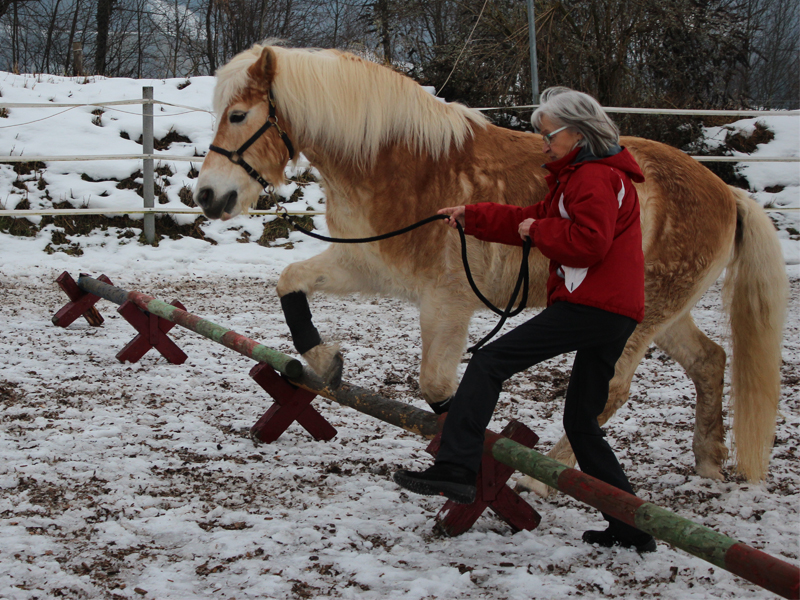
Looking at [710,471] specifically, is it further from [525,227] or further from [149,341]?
[149,341]

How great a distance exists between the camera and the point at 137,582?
216 centimetres

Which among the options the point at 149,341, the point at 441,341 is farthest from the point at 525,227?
the point at 149,341

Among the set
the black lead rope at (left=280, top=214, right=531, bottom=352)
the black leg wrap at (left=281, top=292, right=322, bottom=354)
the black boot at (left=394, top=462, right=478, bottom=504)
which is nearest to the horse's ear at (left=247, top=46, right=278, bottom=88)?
the black lead rope at (left=280, top=214, right=531, bottom=352)

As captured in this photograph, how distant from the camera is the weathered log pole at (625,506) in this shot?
1659 millimetres

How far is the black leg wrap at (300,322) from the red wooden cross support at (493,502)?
85 centimetres

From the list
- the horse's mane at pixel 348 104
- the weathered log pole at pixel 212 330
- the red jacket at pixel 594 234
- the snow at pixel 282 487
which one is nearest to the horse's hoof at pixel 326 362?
the weathered log pole at pixel 212 330

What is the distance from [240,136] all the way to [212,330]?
116 cm

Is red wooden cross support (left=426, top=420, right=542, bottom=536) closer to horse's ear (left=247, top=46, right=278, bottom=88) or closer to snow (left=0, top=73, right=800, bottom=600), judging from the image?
snow (left=0, top=73, right=800, bottom=600)

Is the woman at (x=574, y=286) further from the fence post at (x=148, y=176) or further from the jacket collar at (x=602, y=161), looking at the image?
the fence post at (x=148, y=176)

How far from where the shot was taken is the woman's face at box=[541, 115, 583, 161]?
2387 millimetres

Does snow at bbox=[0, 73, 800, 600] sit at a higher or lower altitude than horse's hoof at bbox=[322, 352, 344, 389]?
lower

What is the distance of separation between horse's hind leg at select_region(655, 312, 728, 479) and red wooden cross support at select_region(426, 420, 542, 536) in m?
1.16

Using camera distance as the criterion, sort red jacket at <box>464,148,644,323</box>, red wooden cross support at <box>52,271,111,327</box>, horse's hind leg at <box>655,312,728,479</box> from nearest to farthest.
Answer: red jacket at <box>464,148,644,323</box> < horse's hind leg at <box>655,312,728,479</box> < red wooden cross support at <box>52,271,111,327</box>

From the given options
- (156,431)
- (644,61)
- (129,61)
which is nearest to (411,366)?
(156,431)
